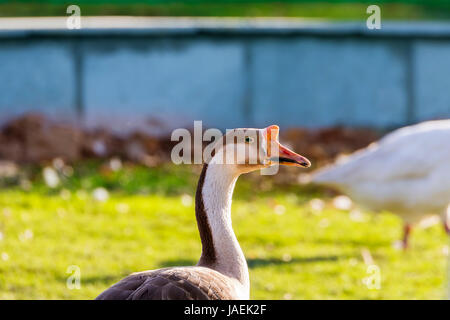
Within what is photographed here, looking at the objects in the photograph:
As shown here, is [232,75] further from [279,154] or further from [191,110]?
[279,154]

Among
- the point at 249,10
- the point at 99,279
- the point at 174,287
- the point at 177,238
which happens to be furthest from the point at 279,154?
the point at 249,10

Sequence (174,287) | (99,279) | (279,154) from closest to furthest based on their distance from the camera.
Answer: (174,287) → (279,154) → (99,279)

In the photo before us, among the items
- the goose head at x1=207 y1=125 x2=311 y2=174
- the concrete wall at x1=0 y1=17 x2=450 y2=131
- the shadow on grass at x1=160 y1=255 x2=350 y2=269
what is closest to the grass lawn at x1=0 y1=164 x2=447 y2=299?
the shadow on grass at x1=160 y1=255 x2=350 y2=269

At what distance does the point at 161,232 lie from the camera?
21.6ft

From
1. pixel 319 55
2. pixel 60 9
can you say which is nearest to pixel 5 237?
pixel 319 55

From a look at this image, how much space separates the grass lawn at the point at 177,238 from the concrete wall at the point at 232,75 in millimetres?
1228

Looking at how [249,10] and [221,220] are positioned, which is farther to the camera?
[249,10]

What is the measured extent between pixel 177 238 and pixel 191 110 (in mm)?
3256

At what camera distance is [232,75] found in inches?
375

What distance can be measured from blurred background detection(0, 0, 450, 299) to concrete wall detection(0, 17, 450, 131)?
0.01 m

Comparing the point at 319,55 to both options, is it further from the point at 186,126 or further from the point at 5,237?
the point at 5,237

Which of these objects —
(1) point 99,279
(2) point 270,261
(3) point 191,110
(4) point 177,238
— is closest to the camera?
(1) point 99,279

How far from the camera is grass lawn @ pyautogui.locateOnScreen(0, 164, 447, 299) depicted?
5387 mm

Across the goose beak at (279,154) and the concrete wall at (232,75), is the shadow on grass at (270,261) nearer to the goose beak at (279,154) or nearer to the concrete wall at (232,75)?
the goose beak at (279,154)
